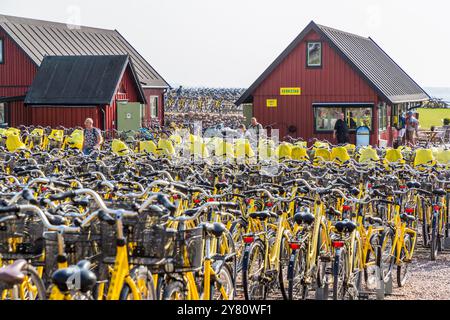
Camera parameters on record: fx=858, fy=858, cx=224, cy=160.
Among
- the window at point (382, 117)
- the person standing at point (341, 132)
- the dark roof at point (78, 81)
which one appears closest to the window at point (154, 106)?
the dark roof at point (78, 81)

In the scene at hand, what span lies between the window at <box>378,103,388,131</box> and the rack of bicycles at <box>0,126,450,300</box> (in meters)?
13.9

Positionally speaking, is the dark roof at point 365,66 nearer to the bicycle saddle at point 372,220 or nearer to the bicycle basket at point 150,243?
the bicycle saddle at point 372,220

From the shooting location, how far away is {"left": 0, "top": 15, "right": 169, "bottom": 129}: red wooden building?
3127 centimetres

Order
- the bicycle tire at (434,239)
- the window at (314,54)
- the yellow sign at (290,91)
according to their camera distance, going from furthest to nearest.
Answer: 1. the yellow sign at (290,91)
2. the window at (314,54)
3. the bicycle tire at (434,239)

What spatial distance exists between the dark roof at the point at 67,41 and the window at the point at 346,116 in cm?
1210

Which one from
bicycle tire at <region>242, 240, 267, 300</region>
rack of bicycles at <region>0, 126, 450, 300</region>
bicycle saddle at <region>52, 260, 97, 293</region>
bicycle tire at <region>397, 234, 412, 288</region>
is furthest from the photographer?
bicycle tire at <region>397, 234, 412, 288</region>

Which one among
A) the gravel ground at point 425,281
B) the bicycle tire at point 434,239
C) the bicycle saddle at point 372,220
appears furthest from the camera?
the bicycle tire at point 434,239

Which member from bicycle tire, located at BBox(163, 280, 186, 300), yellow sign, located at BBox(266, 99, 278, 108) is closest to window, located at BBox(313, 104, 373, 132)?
yellow sign, located at BBox(266, 99, 278, 108)

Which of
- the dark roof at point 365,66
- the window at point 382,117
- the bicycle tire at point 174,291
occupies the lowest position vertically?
the bicycle tire at point 174,291

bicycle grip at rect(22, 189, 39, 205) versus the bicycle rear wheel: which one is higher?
bicycle grip at rect(22, 189, 39, 205)

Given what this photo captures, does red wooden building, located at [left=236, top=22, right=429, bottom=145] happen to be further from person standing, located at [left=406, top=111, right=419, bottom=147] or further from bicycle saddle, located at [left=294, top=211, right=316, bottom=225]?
bicycle saddle, located at [left=294, top=211, right=316, bottom=225]

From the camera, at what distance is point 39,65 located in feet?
113

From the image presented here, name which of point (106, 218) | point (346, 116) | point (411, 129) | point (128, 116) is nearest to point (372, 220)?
point (106, 218)

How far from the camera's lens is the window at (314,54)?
29281mm
